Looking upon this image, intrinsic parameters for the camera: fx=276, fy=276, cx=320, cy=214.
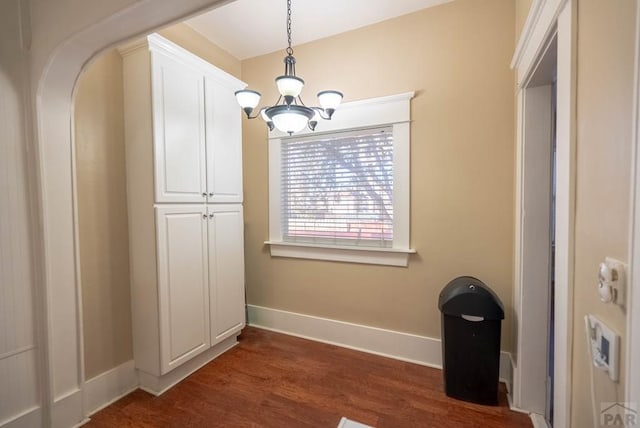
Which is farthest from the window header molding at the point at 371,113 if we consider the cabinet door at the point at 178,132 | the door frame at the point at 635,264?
the door frame at the point at 635,264

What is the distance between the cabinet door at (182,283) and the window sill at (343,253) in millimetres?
820

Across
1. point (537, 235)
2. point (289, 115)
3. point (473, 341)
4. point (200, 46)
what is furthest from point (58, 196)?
point (537, 235)

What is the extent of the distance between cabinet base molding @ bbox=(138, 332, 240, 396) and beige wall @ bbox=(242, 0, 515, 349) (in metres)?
0.95

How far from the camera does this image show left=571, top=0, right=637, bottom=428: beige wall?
62 centimetres

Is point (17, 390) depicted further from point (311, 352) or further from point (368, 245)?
point (368, 245)

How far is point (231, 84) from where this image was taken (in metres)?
2.46

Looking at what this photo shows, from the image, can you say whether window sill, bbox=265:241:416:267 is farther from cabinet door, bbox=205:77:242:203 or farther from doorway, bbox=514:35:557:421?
doorway, bbox=514:35:557:421

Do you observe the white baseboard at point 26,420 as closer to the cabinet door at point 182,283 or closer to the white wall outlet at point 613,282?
the cabinet door at point 182,283

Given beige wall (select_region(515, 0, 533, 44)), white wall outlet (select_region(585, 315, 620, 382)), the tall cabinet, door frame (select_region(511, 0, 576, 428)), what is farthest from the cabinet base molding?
beige wall (select_region(515, 0, 533, 44))

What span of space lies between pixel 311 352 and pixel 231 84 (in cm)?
250

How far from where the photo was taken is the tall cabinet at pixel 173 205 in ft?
6.15

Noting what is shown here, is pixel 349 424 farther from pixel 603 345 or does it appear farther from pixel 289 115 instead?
pixel 289 115

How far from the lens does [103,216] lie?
189cm

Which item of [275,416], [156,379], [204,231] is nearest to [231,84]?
[204,231]
